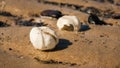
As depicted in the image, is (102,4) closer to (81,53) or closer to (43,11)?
(43,11)

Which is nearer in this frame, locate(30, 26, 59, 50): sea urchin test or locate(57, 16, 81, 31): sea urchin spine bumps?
locate(30, 26, 59, 50): sea urchin test

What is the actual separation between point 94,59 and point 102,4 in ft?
16.8

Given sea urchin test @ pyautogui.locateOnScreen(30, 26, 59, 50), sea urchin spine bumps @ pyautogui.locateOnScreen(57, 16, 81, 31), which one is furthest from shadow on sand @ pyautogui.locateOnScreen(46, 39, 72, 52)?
sea urchin spine bumps @ pyautogui.locateOnScreen(57, 16, 81, 31)

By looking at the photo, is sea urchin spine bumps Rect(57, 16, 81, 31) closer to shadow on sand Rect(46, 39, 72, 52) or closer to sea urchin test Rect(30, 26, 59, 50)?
shadow on sand Rect(46, 39, 72, 52)

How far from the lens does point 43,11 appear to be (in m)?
8.62

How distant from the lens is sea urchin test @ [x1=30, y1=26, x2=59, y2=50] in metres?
5.91

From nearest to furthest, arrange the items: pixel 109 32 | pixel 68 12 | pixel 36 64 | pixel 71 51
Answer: pixel 36 64 → pixel 71 51 → pixel 109 32 → pixel 68 12

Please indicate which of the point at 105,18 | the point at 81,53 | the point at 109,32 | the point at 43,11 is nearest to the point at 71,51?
the point at 81,53

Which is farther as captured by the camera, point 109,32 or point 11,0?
point 11,0

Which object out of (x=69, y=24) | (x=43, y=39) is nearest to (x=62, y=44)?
(x=43, y=39)

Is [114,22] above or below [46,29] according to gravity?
below

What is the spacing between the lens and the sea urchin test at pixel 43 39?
5.91 meters

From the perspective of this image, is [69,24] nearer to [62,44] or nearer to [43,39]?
[62,44]

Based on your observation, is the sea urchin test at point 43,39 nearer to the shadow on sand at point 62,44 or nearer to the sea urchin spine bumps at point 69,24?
the shadow on sand at point 62,44
